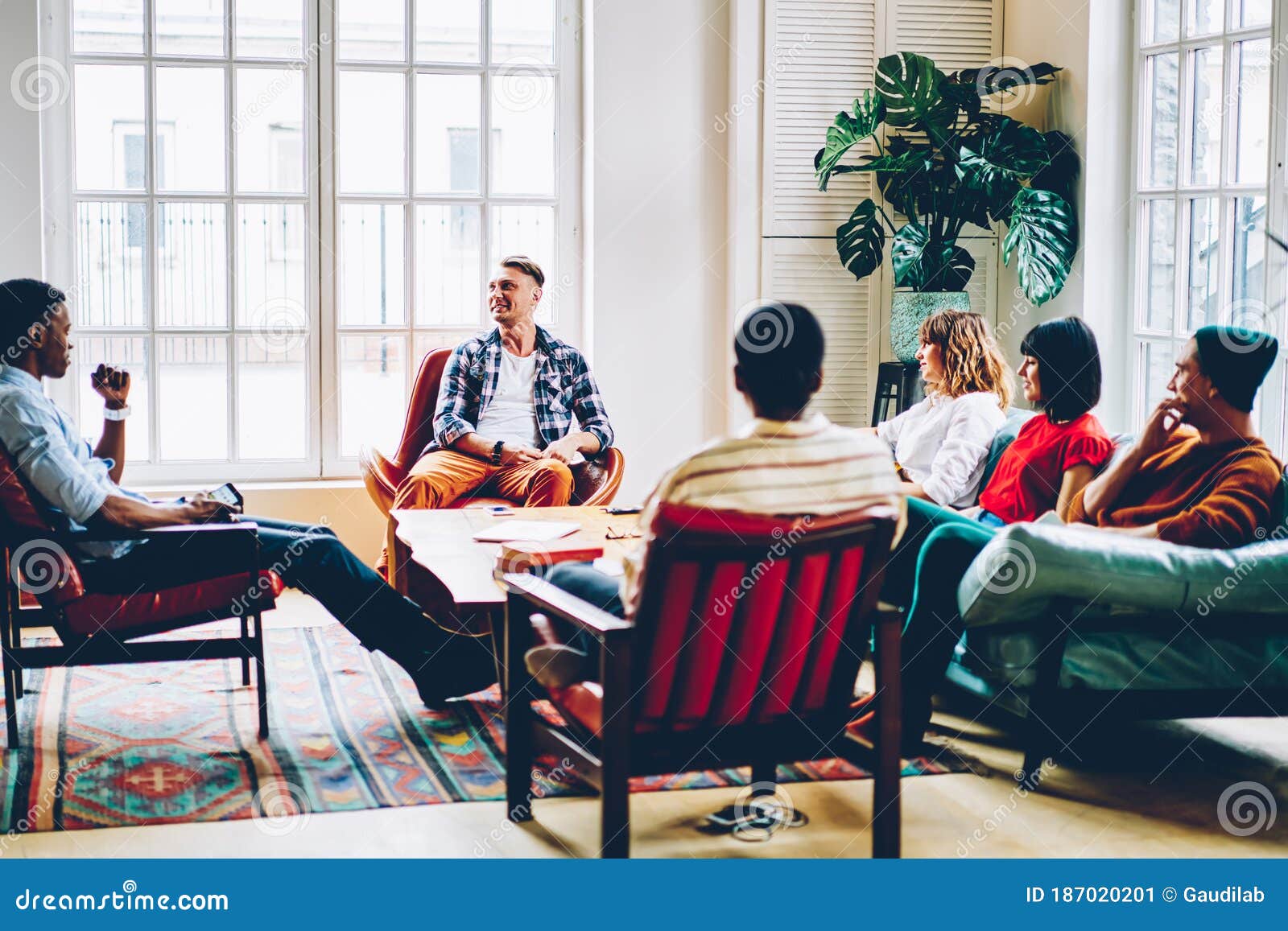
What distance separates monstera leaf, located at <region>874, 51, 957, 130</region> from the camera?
5270 millimetres

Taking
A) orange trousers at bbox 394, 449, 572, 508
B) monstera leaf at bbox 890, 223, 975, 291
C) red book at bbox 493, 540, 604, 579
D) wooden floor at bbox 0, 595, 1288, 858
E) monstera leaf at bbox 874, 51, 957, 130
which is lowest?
wooden floor at bbox 0, 595, 1288, 858

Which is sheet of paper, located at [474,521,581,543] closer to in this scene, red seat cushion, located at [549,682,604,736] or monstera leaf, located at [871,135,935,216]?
red seat cushion, located at [549,682,604,736]

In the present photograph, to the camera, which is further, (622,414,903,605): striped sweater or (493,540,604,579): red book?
(493,540,604,579): red book

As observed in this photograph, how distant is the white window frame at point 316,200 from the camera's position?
17.6 feet

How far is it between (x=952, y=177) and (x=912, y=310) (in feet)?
1.73

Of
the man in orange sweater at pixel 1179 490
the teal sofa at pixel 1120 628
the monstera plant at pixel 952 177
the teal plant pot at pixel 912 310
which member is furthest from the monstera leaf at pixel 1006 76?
the teal sofa at pixel 1120 628

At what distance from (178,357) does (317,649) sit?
162 cm

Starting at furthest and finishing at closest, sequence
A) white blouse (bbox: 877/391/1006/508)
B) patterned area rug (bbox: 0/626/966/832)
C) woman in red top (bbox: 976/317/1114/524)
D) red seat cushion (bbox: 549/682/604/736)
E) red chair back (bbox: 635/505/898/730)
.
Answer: white blouse (bbox: 877/391/1006/508), woman in red top (bbox: 976/317/1114/524), patterned area rug (bbox: 0/626/966/832), red seat cushion (bbox: 549/682/604/736), red chair back (bbox: 635/505/898/730)

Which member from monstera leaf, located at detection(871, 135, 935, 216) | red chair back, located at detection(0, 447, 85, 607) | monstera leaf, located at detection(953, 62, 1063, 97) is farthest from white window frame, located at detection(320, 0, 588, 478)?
red chair back, located at detection(0, 447, 85, 607)

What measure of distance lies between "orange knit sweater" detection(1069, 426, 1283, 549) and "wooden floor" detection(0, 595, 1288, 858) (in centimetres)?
59

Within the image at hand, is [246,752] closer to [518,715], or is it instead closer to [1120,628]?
[518,715]

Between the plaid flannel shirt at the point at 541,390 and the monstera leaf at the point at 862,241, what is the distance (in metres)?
1.16

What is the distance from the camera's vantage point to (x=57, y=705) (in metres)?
3.87
